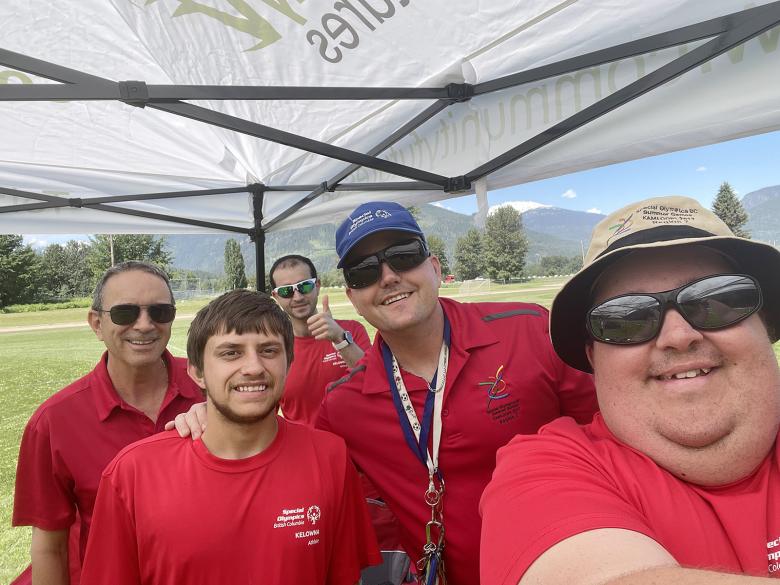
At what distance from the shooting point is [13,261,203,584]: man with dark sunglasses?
1835 mm

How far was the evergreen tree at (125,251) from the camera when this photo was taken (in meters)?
56.2

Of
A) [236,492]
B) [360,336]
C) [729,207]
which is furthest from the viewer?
[729,207]

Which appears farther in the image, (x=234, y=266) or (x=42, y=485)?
(x=234, y=266)

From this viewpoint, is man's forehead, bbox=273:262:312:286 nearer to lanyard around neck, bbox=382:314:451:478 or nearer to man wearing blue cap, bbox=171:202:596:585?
man wearing blue cap, bbox=171:202:596:585

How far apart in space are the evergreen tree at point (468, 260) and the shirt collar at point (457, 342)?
8164 centimetres

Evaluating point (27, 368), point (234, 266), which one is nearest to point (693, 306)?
point (27, 368)

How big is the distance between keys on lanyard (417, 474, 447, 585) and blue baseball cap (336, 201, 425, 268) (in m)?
1.03

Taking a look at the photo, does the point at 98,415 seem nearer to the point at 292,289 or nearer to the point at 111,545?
the point at 111,545

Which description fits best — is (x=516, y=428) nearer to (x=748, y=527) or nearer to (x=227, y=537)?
(x=748, y=527)

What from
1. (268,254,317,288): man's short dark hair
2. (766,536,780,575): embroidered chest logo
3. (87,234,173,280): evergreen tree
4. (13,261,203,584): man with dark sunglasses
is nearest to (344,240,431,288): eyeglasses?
(13,261,203,584): man with dark sunglasses

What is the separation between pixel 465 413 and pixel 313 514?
70 cm

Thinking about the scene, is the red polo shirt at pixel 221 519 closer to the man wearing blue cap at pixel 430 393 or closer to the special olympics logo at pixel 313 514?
the special olympics logo at pixel 313 514

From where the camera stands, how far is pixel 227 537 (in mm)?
1461

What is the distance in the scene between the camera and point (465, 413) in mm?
1803
